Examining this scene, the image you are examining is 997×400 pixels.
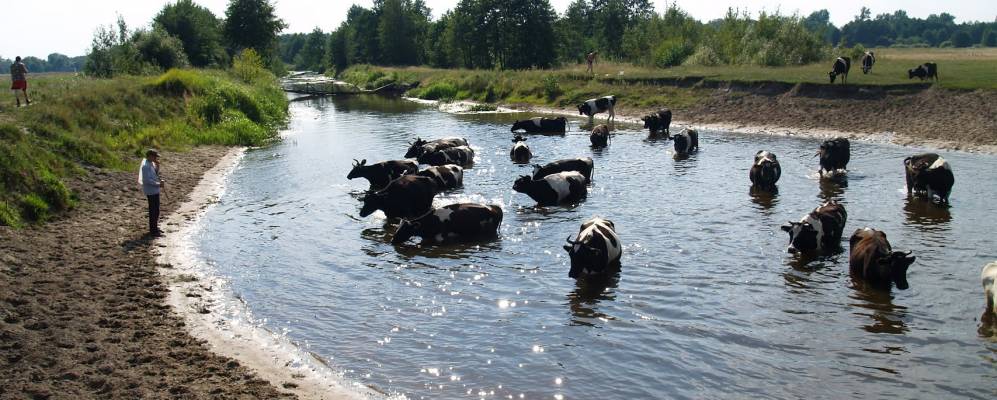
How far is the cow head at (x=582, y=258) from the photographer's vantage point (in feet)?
41.3

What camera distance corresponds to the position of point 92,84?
1257 inches

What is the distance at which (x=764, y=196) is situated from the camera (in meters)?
19.0

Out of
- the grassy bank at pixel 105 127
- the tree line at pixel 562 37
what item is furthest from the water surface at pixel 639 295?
the tree line at pixel 562 37

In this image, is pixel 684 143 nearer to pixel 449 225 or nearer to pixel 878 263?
pixel 449 225

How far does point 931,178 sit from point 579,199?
25.9ft

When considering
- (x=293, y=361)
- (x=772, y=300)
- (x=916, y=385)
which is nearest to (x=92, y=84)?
(x=293, y=361)

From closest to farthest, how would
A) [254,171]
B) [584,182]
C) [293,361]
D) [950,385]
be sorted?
[950,385], [293,361], [584,182], [254,171]

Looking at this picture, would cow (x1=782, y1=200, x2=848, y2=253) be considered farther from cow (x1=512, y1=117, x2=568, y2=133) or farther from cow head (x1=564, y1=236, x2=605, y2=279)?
cow (x1=512, y1=117, x2=568, y2=133)

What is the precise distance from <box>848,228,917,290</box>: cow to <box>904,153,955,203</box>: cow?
6.03 m

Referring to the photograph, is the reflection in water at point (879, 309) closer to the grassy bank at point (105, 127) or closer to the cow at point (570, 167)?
the cow at point (570, 167)

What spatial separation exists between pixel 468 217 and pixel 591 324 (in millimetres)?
5193

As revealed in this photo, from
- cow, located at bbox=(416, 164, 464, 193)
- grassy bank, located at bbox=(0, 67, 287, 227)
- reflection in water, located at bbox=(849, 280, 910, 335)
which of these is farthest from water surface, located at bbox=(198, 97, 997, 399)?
grassy bank, located at bbox=(0, 67, 287, 227)

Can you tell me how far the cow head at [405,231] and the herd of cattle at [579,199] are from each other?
2 cm

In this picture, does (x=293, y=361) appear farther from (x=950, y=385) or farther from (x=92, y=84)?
(x=92, y=84)
